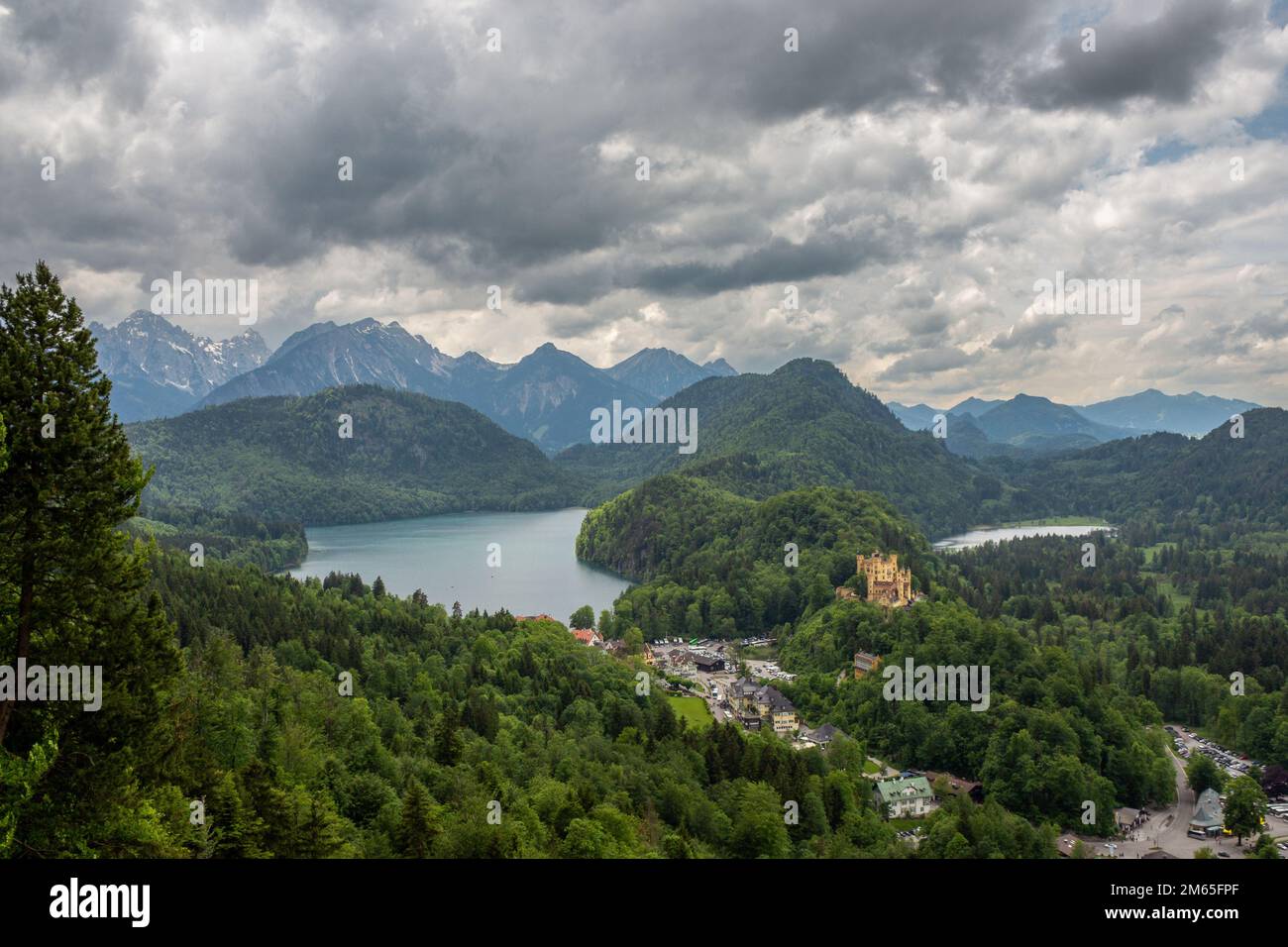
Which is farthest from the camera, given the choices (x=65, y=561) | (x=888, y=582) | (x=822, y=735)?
(x=888, y=582)

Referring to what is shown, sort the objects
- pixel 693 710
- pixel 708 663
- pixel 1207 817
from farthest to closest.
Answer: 1. pixel 708 663
2. pixel 693 710
3. pixel 1207 817

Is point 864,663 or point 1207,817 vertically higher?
point 864,663

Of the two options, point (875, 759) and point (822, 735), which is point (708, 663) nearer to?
point (822, 735)

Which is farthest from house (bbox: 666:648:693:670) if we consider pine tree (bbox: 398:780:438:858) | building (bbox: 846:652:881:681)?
pine tree (bbox: 398:780:438:858)

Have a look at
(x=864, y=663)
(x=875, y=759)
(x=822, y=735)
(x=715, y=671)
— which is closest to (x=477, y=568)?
(x=715, y=671)

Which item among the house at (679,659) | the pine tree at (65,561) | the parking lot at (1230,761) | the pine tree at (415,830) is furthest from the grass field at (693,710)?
the pine tree at (65,561)
